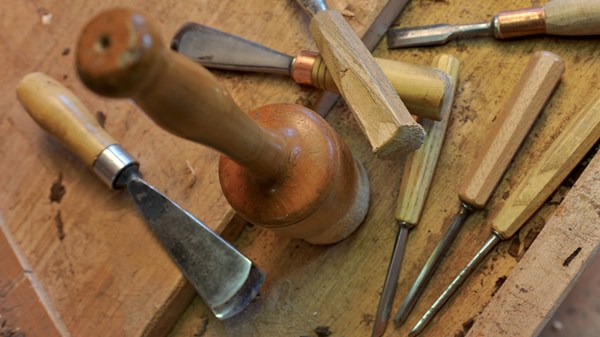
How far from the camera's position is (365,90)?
573mm

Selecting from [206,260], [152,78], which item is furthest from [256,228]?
[152,78]

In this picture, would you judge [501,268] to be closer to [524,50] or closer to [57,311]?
[524,50]

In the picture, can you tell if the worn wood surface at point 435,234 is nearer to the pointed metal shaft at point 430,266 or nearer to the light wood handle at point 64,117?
the pointed metal shaft at point 430,266

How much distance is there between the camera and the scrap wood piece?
545mm

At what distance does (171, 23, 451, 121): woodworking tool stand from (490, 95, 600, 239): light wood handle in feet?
0.39

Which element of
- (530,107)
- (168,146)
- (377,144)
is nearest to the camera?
(377,144)

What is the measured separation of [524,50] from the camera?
2.29 ft

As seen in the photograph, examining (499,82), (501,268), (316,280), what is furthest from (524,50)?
(316,280)

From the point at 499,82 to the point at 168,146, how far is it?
16.0 inches

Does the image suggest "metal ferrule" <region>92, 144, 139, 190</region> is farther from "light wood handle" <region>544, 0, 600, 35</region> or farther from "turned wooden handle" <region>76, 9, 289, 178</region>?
"light wood handle" <region>544, 0, 600, 35</region>

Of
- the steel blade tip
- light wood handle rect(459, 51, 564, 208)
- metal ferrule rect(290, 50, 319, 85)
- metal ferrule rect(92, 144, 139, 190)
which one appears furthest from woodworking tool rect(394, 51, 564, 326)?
metal ferrule rect(92, 144, 139, 190)

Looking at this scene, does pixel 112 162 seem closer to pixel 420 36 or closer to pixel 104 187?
pixel 104 187

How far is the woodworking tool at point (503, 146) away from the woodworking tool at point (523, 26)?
38 millimetres

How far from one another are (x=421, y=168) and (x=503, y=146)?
9cm
